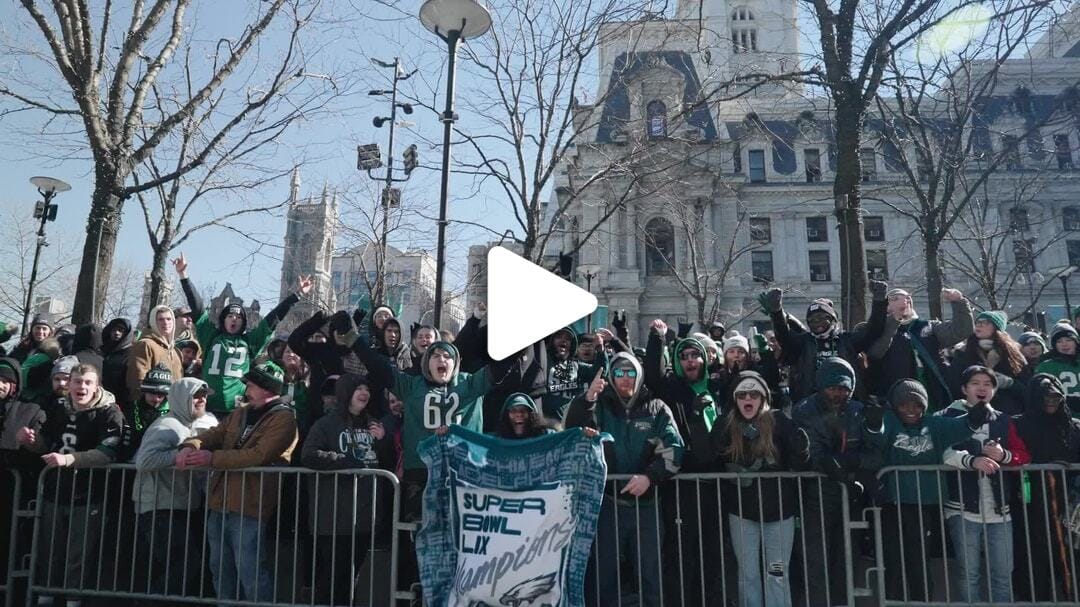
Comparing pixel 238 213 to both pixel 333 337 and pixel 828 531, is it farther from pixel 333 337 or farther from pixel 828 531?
pixel 828 531

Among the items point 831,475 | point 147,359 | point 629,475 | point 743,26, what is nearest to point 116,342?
point 147,359

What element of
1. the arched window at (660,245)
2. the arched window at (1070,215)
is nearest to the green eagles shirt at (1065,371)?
the arched window at (660,245)

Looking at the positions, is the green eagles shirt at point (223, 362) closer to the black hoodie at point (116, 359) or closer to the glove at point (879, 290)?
the black hoodie at point (116, 359)

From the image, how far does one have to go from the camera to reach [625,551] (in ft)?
17.2

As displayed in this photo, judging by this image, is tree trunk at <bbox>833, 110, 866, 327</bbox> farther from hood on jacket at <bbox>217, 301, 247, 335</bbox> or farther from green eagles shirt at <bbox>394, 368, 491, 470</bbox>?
hood on jacket at <bbox>217, 301, 247, 335</bbox>

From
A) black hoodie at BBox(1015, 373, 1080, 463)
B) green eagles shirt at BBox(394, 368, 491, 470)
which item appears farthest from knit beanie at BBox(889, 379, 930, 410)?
green eagles shirt at BBox(394, 368, 491, 470)

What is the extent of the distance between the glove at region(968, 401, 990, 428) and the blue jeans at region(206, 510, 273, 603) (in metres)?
5.34

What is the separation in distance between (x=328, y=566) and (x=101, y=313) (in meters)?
5.92

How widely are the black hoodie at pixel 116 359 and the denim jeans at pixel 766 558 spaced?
5658 mm

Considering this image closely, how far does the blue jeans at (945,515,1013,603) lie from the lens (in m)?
4.96

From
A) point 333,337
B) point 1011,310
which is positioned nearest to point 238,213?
point 333,337

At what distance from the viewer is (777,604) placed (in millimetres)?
4805

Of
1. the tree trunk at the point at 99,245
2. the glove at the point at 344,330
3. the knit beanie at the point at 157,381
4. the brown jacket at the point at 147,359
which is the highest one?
the tree trunk at the point at 99,245

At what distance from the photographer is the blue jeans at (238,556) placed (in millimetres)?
5188
